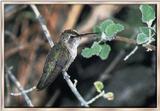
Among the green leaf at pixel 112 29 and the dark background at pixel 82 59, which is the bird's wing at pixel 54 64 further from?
the dark background at pixel 82 59

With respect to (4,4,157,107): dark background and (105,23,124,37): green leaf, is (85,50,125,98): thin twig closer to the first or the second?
(4,4,157,107): dark background

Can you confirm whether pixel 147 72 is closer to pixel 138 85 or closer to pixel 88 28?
pixel 138 85

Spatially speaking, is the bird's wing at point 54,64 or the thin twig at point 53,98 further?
the thin twig at point 53,98

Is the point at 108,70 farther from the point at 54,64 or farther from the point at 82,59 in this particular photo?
the point at 54,64

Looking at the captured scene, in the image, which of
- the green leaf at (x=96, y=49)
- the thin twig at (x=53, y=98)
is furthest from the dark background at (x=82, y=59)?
the green leaf at (x=96, y=49)

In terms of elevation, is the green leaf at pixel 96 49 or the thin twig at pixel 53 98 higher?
the green leaf at pixel 96 49

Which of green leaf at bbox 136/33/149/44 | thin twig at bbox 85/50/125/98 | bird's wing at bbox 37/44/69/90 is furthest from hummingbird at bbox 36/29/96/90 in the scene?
thin twig at bbox 85/50/125/98

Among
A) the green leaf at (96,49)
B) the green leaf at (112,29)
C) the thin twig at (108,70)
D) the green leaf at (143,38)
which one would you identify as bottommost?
the thin twig at (108,70)
